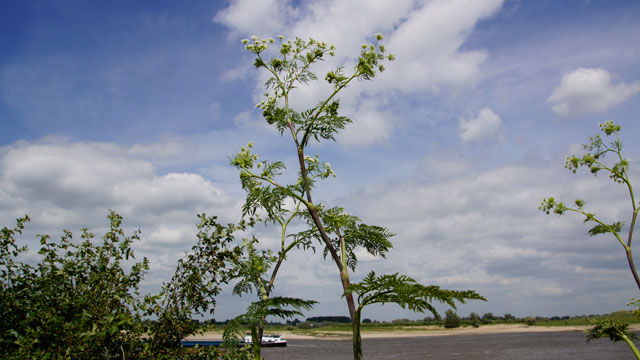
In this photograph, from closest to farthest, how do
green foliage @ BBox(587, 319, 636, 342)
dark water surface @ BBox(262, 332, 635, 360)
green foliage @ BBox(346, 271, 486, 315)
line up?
green foliage @ BBox(346, 271, 486, 315), green foliage @ BBox(587, 319, 636, 342), dark water surface @ BBox(262, 332, 635, 360)

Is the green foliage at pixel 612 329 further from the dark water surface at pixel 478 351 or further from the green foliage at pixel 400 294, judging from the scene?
the dark water surface at pixel 478 351

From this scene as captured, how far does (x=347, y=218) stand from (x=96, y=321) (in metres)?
2.98

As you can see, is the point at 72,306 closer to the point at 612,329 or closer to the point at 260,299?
the point at 260,299

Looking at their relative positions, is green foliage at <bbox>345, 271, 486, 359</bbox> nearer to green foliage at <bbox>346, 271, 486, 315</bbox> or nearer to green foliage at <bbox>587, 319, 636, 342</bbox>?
green foliage at <bbox>346, 271, 486, 315</bbox>

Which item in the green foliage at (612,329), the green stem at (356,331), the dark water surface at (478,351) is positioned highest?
the green stem at (356,331)

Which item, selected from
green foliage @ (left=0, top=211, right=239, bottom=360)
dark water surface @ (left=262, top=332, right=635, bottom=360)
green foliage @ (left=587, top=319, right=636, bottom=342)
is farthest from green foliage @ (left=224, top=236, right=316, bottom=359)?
dark water surface @ (left=262, top=332, right=635, bottom=360)

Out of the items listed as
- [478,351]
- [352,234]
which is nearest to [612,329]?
[352,234]

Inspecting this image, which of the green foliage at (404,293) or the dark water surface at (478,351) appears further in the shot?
the dark water surface at (478,351)

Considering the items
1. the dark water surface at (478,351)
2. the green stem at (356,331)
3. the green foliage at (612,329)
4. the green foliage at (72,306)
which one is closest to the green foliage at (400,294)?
the green stem at (356,331)

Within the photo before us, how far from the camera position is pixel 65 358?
4234 millimetres

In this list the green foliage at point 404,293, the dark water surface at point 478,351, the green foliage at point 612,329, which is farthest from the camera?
the dark water surface at point 478,351

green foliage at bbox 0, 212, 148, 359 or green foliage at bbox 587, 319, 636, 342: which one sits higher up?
green foliage at bbox 0, 212, 148, 359

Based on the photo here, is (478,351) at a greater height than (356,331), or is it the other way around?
(356,331)

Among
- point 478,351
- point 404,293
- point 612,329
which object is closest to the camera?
point 404,293
